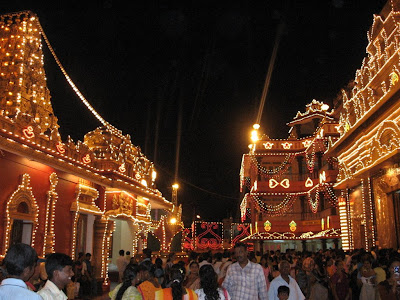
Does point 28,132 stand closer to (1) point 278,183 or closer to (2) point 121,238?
(2) point 121,238

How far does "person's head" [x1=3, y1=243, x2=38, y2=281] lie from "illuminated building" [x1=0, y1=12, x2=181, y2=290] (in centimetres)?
919

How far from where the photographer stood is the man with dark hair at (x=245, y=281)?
6.27 m

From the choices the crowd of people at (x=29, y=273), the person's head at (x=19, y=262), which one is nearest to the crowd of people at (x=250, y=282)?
the crowd of people at (x=29, y=273)

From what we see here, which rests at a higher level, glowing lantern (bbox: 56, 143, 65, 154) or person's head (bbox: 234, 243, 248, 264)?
glowing lantern (bbox: 56, 143, 65, 154)

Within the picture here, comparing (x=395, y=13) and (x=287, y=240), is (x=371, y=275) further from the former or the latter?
(x=287, y=240)

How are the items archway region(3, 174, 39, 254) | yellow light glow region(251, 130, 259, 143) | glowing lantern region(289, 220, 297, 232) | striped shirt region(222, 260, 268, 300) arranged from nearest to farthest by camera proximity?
striped shirt region(222, 260, 268, 300), archway region(3, 174, 39, 254), glowing lantern region(289, 220, 297, 232), yellow light glow region(251, 130, 259, 143)

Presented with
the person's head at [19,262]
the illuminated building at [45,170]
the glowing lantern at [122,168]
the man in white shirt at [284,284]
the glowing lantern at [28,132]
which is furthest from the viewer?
the glowing lantern at [122,168]

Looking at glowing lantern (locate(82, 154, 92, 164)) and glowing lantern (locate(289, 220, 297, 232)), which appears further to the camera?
glowing lantern (locate(289, 220, 297, 232))

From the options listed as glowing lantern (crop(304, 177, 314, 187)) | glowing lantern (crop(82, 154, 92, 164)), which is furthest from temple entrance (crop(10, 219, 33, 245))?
glowing lantern (crop(304, 177, 314, 187))

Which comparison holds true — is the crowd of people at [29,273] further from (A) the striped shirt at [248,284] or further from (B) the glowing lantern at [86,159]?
(B) the glowing lantern at [86,159]

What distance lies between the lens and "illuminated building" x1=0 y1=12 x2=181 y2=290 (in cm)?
1284

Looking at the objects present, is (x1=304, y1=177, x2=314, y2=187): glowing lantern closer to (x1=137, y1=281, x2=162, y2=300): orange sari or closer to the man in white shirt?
the man in white shirt

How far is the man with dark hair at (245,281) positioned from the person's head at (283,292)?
21cm

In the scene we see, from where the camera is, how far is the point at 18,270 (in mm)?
3004
